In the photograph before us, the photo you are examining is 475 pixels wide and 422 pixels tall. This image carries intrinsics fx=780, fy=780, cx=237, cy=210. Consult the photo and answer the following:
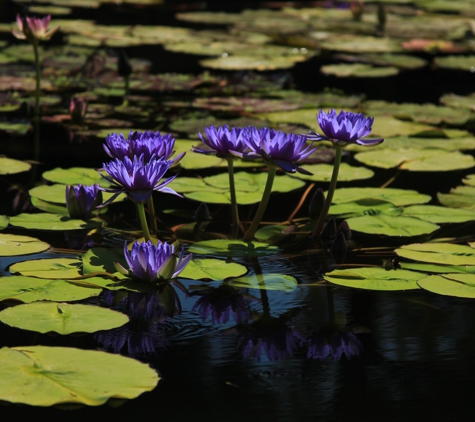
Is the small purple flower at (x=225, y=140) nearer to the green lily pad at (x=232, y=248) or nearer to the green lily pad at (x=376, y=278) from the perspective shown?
the green lily pad at (x=232, y=248)

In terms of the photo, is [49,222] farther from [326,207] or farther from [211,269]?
[326,207]

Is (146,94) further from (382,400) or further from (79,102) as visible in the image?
(382,400)

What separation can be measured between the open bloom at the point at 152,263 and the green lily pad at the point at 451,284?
1.82 ft

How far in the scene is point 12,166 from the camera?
2.66 metres

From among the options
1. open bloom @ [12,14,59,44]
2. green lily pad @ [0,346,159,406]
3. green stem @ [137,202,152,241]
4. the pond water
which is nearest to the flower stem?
the pond water

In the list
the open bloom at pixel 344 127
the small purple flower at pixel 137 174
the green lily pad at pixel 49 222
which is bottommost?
the green lily pad at pixel 49 222

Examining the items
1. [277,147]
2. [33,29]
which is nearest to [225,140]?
[277,147]

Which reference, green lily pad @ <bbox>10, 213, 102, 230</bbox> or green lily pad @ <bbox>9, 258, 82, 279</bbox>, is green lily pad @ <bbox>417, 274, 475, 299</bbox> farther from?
green lily pad @ <bbox>10, 213, 102, 230</bbox>

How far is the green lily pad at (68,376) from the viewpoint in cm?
124

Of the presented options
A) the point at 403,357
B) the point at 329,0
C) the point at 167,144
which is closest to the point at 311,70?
the point at 167,144

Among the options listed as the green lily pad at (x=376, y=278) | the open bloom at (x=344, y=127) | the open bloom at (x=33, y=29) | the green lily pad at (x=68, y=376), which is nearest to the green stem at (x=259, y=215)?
the open bloom at (x=344, y=127)

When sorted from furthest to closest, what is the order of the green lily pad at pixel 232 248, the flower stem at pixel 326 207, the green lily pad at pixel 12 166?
1. the green lily pad at pixel 12 166
2. the flower stem at pixel 326 207
3. the green lily pad at pixel 232 248

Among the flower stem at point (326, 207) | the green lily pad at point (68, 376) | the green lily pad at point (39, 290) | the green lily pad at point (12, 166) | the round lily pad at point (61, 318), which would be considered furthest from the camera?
the green lily pad at point (12, 166)

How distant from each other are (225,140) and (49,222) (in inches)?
22.2
